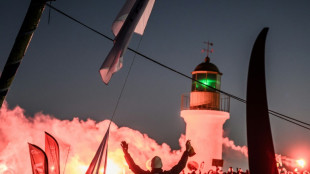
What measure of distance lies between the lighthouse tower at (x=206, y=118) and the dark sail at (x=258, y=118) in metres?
19.1

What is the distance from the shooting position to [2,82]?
466 cm

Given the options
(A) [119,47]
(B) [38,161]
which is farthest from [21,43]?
(B) [38,161]

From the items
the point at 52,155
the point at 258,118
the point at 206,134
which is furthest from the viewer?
the point at 206,134

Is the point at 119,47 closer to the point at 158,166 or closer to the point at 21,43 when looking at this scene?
the point at 21,43

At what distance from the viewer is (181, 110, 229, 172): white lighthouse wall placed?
78.0 feet

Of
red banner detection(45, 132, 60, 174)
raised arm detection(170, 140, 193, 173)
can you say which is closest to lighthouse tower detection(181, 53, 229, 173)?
red banner detection(45, 132, 60, 174)

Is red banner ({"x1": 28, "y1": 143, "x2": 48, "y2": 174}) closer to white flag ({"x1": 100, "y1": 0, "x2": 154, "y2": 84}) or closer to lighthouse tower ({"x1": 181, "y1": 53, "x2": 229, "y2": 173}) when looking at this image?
white flag ({"x1": 100, "y1": 0, "x2": 154, "y2": 84})

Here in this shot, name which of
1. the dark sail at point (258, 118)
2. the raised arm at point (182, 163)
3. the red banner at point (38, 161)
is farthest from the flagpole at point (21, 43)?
the red banner at point (38, 161)

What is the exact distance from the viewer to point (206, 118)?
78.4 feet

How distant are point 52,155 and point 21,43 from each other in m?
8.58

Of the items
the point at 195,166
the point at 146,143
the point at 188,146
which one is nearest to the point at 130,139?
the point at 146,143

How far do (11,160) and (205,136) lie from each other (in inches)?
468

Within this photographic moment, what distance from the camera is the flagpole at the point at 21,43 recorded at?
181 inches

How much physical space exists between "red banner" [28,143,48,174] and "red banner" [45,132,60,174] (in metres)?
0.61
